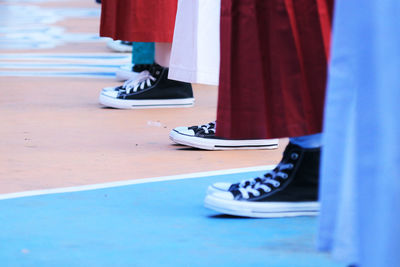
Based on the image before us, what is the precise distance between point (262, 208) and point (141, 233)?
0.26m

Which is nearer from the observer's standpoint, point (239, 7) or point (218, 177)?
point (239, 7)

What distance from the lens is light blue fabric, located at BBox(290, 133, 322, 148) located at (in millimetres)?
1697

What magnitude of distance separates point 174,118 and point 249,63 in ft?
4.60

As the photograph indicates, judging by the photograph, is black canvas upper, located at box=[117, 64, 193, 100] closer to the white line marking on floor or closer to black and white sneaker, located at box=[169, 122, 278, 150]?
black and white sneaker, located at box=[169, 122, 278, 150]

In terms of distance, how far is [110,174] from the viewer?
6.91 feet

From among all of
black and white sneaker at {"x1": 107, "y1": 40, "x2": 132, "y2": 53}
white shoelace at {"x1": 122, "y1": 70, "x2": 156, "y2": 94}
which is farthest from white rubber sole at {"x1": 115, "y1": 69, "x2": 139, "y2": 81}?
black and white sneaker at {"x1": 107, "y1": 40, "x2": 132, "y2": 53}

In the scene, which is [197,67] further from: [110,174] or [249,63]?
[249,63]

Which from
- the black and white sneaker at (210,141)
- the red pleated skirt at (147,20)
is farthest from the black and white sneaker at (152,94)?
the black and white sneaker at (210,141)

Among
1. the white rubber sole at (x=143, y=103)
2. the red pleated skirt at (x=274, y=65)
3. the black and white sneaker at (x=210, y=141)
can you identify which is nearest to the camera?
the red pleated skirt at (x=274, y=65)

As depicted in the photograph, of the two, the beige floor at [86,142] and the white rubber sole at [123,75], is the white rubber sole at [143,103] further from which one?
the white rubber sole at [123,75]

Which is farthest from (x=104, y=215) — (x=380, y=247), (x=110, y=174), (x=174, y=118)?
(x=174, y=118)

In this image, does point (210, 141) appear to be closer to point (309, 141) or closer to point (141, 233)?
point (309, 141)

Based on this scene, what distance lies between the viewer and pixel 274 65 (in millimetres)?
1574

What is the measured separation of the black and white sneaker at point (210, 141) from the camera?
7.93ft
